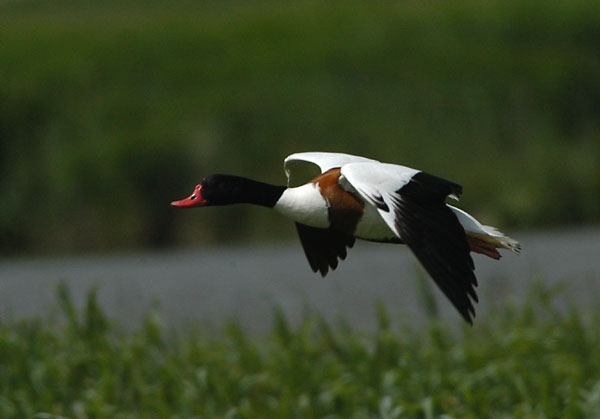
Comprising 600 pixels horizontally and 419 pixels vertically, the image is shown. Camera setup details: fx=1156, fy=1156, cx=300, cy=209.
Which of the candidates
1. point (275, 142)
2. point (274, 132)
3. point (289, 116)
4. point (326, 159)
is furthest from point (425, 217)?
point (289, 116)

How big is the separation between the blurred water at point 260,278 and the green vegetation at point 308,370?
2.49m

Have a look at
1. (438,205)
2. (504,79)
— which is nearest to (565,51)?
(504,79)

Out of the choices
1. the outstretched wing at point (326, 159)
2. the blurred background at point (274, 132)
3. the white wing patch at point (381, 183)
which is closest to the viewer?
the white wing patch at point (381, 183)

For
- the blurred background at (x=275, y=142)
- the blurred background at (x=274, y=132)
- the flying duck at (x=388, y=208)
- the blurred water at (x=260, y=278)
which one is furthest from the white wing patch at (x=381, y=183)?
the blurred background at (x=274, y=132)

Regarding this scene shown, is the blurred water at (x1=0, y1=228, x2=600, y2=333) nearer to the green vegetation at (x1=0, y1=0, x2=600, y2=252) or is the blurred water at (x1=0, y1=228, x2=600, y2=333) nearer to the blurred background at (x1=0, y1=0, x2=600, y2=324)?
the blurred background at (x1=0, y1=0, x2=600, y2=324)

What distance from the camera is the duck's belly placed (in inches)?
82.6

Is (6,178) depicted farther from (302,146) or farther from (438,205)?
(438,205)

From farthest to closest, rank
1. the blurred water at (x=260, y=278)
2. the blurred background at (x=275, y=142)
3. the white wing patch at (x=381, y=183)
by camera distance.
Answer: the blurred background at (x=275, y=142) → the blurred water at (x=260, y=278) → the white wing patch at (x=381, y=183)

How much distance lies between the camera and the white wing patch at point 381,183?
2.01 meters

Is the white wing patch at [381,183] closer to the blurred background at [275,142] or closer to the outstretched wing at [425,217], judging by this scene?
the outstretched wing at [425,217]

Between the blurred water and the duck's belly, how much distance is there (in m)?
5.23

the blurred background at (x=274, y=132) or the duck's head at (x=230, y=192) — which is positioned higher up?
the duck's head at (x=230, y=192)

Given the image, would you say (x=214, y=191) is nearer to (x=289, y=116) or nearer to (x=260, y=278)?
(x=289, y=116)

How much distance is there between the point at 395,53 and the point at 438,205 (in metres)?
9.23
